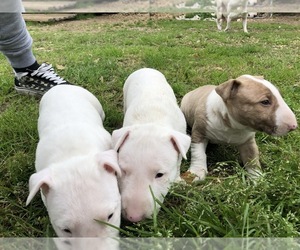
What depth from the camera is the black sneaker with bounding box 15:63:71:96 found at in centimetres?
429

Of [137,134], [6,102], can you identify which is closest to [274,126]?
[137,134]

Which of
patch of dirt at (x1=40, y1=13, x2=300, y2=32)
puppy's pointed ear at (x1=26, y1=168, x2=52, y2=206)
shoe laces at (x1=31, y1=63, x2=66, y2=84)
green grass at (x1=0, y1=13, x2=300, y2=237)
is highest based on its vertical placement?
puppy's pointed ear at (x1=26, y1=168, x2=52, y2=206)

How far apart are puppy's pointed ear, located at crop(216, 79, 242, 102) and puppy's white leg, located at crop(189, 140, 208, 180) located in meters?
0.41

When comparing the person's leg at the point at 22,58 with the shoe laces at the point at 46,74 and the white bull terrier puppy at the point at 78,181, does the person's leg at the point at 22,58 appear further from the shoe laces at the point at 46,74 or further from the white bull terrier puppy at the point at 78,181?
the white bull terrier puppy at the point at 78,181

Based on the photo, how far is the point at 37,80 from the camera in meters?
4.34

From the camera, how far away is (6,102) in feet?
14.4

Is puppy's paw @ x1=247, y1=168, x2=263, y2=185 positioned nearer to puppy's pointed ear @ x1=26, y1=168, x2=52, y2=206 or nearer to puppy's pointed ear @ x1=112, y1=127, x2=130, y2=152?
puppy's pointed ear @ x1=112, y1=127, x2=130, y2=152

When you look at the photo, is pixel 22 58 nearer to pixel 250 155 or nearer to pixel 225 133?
pixel 225 133

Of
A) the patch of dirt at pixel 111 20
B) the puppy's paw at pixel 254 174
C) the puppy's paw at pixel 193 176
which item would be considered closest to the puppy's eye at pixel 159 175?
the puppy's paw at pixel 193 176

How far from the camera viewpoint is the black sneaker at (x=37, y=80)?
4.29 metres

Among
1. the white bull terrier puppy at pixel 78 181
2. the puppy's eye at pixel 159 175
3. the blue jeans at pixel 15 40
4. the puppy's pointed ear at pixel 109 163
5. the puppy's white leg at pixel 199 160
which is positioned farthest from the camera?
the blue jeans at pixel 15 40

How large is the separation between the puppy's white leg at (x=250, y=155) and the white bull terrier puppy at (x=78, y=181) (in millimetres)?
945

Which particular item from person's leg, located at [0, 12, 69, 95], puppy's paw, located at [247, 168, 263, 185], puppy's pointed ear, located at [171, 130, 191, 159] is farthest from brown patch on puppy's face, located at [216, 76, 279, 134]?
person's leg, located at [0, 12, 69, 95]

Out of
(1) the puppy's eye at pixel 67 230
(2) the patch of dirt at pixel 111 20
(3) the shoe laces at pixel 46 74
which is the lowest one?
(2) the patch of dirt at pixel 111 20
